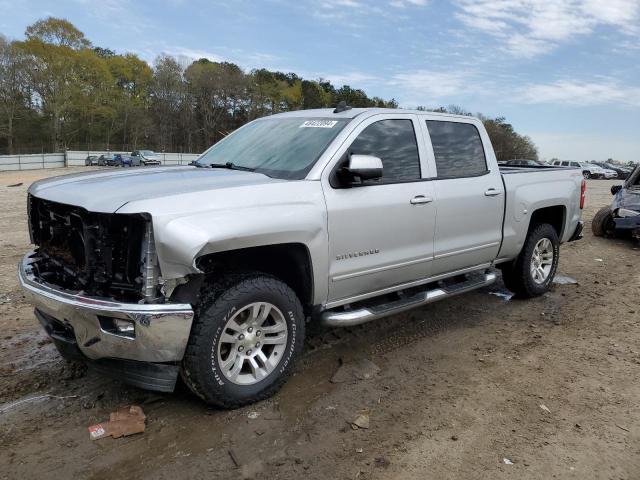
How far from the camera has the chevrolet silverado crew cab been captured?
2.98m

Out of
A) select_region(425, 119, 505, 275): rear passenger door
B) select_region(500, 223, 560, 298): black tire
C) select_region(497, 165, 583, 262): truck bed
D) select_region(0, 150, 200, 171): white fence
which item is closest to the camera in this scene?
select_region(425, 119, 505, 275): rear passenger door

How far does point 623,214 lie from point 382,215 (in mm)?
7856

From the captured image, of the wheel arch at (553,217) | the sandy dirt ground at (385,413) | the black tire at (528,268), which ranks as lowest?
the sandy dirt ground at (385,413)

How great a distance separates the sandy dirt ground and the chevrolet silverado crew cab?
0.35 m

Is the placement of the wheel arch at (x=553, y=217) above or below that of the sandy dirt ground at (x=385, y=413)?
above

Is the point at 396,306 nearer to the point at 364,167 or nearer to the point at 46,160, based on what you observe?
the point at 364,167

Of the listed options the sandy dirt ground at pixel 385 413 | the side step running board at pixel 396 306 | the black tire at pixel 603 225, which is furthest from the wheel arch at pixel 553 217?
the black tire at pixel 603 225

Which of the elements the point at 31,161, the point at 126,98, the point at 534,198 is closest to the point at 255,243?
the point at 534,198

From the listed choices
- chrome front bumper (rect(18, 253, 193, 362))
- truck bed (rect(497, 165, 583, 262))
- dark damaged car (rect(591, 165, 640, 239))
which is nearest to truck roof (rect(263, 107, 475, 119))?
truck bed (rect(497, 165, 583, 262))

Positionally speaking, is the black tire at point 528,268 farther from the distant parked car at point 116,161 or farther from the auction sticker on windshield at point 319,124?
the distant parked car at point 116,161

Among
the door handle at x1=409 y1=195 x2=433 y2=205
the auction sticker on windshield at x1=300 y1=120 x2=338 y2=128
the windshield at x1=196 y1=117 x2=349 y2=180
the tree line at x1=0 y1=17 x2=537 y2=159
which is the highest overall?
the tree line at x1=0 y1=17 x2=537 y2=159

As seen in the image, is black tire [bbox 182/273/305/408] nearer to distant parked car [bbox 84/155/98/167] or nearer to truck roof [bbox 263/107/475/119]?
truck roof [bbox 263/107/475/119]

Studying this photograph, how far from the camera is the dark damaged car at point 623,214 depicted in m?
9.71

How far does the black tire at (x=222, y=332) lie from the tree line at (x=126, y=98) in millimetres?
51200
